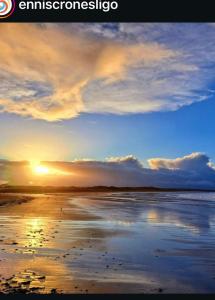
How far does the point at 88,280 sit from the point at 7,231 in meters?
11.3

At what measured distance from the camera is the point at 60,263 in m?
14.2

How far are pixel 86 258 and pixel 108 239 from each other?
5320 millimetres

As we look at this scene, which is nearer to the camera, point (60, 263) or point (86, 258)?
point (60, 263)

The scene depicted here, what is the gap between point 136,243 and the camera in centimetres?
1927

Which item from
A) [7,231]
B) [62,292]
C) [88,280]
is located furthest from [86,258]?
[7,231]

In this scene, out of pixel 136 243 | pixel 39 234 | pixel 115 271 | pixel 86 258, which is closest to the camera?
pixel 115 271

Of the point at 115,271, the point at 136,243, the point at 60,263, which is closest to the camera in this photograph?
the point at 115,271
